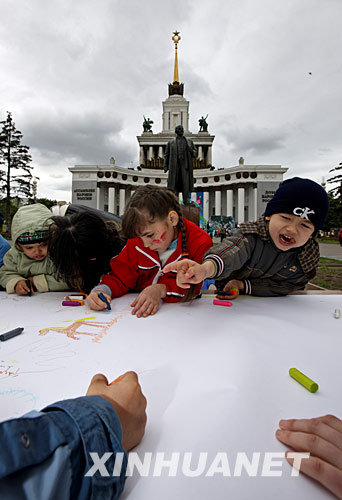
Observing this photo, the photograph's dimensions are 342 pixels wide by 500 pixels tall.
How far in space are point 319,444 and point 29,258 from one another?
1629 mm

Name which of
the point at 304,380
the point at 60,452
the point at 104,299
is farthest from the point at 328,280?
the point at 60,452

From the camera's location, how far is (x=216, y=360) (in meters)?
0.75

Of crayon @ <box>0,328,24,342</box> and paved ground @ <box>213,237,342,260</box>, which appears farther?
paved ground @ <box>213,237,342,260</box>

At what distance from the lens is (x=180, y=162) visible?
7137 mm

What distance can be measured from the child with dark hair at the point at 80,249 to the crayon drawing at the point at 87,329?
14.6 inches

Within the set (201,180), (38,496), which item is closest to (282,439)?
(38,496)

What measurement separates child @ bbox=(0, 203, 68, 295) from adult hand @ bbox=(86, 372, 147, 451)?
1.15 metres

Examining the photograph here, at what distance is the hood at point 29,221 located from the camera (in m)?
1.50

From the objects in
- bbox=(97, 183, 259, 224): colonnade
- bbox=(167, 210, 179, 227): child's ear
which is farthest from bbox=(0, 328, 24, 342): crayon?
bbox=(97, 183, 259, 224): colonnade

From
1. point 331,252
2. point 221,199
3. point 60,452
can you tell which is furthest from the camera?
point 221,199

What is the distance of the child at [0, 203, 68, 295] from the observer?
4.91 ft

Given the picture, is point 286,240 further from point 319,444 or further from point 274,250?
point 319,444

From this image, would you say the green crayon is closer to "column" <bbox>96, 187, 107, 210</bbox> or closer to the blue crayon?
the blue crayon

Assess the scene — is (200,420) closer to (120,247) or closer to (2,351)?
(2,351)
